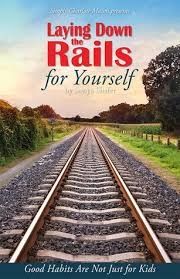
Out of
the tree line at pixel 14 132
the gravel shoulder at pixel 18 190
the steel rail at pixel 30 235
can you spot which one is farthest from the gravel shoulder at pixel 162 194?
the tree line at pixel 14 132

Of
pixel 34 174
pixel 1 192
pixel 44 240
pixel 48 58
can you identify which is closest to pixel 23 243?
pixel 44 240

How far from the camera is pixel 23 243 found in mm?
5875

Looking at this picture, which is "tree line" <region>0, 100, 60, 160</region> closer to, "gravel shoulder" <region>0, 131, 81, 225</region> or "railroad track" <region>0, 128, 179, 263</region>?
"gravel shoulder" <region>0, 131, 81, 225</region>

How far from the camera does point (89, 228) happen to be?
7109mm

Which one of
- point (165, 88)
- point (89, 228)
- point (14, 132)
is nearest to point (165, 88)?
point (165, 88)

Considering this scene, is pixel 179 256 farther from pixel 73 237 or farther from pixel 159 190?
pixel 159 190

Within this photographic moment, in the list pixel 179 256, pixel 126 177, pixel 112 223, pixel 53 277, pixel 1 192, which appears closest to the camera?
pixel 53 277

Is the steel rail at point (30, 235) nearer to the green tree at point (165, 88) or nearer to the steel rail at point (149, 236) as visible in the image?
the steel rail at point (149, 236)

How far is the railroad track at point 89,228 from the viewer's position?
5777 millimetres

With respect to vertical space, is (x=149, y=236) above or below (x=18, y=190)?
above

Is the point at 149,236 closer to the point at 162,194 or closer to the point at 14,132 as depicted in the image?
the point at 162,194

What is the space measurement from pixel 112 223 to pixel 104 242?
951mm

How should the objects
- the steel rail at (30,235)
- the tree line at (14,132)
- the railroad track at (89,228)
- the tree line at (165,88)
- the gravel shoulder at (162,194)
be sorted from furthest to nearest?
the tree line at (165,88) < the tree line at (14,132) < the gravel shoulder at (162,194) < the railroad track at (89,228) < the steel rail at (30,235)

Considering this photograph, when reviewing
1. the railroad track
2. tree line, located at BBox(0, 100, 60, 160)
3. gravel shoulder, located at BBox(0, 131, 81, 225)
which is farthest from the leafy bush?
the railroad track
